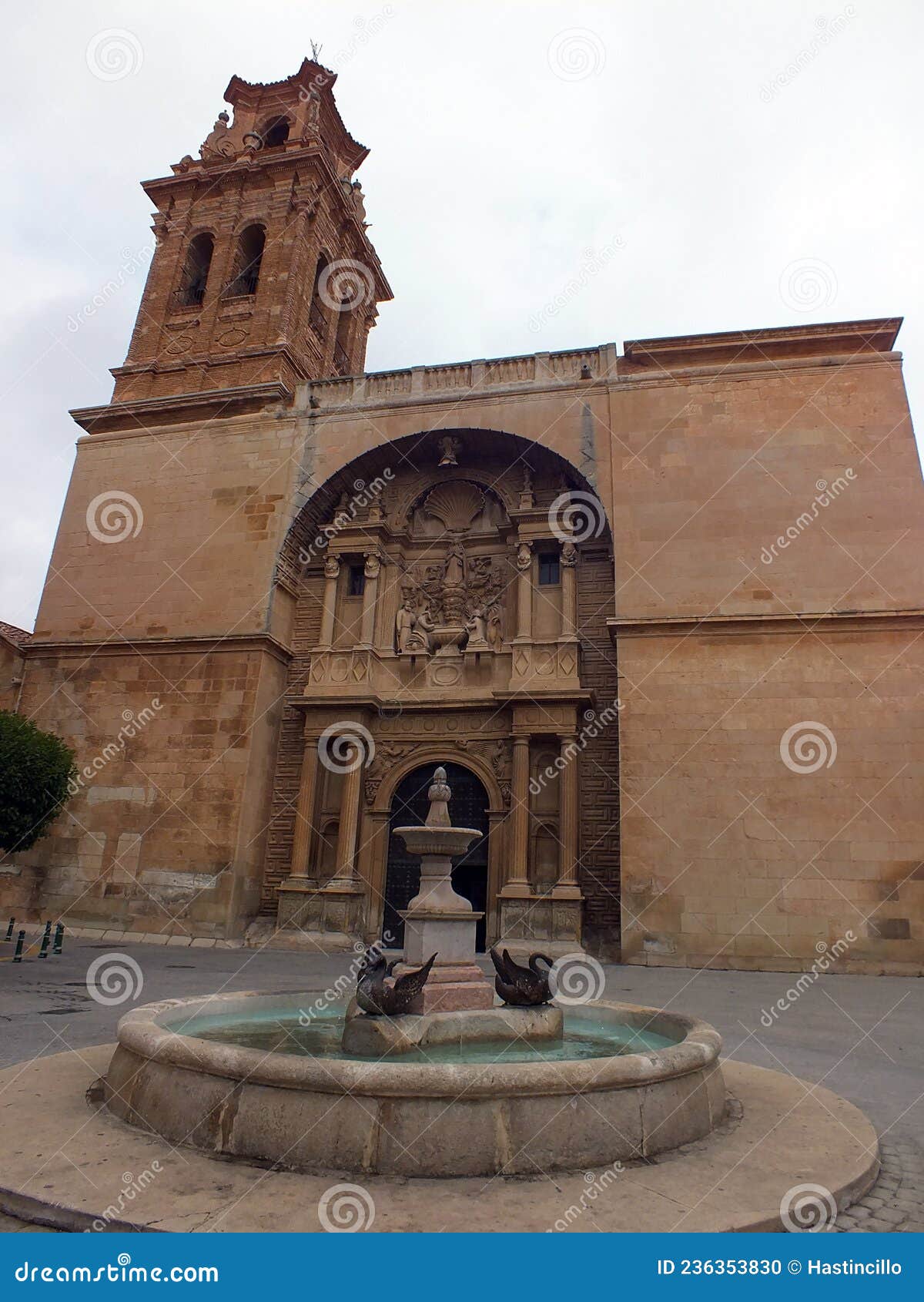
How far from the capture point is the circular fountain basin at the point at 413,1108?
3.17 m

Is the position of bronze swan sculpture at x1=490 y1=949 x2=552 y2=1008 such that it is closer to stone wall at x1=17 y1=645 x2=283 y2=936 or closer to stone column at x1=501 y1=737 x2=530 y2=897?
stone column at x1=501 y1=737 x2=530 y2=897

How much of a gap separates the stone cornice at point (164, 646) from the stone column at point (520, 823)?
5.15 metres

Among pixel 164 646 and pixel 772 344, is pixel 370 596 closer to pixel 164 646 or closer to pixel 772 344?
pixel 164 646

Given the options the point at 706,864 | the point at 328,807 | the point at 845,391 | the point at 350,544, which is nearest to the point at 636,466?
the point at 845,391

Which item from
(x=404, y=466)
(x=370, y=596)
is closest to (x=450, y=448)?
(x=404, y=466)

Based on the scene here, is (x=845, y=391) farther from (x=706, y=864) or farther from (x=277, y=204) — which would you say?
(x=277, y=204)

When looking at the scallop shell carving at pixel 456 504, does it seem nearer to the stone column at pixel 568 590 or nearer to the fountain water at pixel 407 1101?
the stone column at pixel 568 590

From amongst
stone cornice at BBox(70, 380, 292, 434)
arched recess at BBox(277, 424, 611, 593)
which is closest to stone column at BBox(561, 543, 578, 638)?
arched recess at BBox(277, 424, 611, 593)

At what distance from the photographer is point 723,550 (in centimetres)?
1319

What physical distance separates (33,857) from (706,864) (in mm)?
12116

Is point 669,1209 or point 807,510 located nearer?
point 669,1209

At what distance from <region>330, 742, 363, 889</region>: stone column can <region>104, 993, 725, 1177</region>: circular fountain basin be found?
10.4 metres

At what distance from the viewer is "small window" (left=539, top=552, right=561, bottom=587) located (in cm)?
1570

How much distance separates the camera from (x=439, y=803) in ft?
19.8
